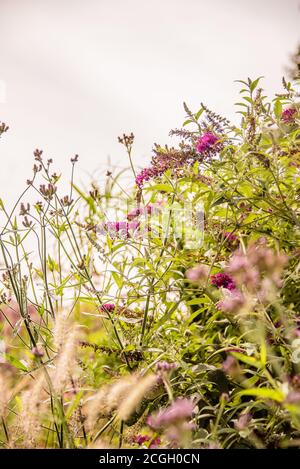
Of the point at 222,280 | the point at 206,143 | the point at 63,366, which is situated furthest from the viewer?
the point at 206,143

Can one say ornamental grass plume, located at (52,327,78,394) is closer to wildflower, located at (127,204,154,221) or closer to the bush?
the bush

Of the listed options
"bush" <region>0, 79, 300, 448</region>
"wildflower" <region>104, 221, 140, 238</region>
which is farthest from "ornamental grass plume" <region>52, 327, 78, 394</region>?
"wildflower" <region>104, 221, 140, 238</region>

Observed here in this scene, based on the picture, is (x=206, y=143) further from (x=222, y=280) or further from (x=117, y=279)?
(x=117, y=279)

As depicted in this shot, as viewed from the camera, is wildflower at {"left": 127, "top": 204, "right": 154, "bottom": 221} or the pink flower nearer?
the pink flower

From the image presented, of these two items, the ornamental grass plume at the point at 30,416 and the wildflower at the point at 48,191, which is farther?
the wildflower at the point at 48,191

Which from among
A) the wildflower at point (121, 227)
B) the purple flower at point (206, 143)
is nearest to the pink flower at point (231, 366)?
the wildflower at point (121, 227)

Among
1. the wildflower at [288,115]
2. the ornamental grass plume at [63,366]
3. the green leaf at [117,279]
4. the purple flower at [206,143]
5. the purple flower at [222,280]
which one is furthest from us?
the wildflower at [288,115]

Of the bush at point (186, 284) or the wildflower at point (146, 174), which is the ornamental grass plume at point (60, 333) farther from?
the wildflower at point (146, 174)

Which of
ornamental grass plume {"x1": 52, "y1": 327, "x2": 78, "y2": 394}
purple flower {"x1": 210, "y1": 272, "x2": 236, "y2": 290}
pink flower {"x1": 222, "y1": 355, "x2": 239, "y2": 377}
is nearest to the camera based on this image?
ornamental grass plume {"x1": 52, "y1": 327, "x2": 78, "y2": 394}

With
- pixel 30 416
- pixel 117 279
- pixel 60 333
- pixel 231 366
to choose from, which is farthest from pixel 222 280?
pixel 30 416

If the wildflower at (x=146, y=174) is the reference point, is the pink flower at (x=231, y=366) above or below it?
below

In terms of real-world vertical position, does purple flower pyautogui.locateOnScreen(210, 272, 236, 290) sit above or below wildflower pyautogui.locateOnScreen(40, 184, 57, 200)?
below

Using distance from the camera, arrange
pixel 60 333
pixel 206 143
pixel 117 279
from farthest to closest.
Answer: pixel 117 279 → pixel 206 143 → pixel 60 333

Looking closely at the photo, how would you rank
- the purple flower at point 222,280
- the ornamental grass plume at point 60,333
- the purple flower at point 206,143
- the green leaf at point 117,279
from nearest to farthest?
the ornamental grass plume at point 60,333 < the purple flower at point 222,280 < the purple flower at point 206,143 < the green leaf at point 117,279
